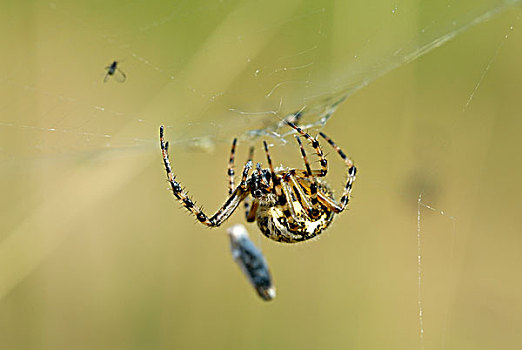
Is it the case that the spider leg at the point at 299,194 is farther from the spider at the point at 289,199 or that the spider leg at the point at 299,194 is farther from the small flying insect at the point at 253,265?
the small flying insect at the point at 253,265

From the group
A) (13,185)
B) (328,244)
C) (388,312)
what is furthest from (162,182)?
(388,312)

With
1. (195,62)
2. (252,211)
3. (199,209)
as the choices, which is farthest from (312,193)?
(195,62)

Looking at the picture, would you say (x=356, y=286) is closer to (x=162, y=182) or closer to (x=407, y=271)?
(x=407, y=271)

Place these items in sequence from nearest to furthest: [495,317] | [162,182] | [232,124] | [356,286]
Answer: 1. [232,124]
2. [495,317]
3. [356,286]
4. [162,182]

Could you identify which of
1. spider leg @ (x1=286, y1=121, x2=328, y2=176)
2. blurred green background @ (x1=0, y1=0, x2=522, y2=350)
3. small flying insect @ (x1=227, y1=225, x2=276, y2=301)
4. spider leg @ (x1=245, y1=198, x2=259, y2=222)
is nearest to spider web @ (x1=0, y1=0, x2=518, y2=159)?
blurred green background @ (x1=0, y1=0, x2=522, y2=350)

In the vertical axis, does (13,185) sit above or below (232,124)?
above

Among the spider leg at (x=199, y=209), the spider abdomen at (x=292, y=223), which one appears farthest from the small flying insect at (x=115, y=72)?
the spider abdomen at (x=292, y=223)

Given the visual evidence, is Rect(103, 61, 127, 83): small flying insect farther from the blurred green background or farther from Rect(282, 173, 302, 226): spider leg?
Rect(282, 173, 302, 226): spider leg
